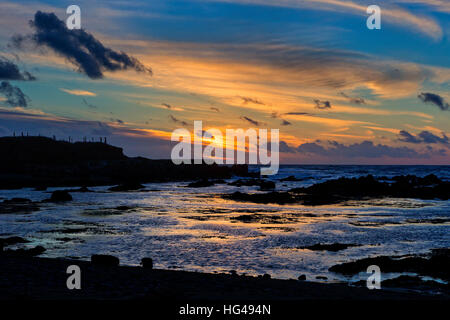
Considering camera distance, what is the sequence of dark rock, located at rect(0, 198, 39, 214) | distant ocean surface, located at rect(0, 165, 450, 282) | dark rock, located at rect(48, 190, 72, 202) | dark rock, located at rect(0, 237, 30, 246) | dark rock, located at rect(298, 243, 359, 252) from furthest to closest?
dark rock, located at rect(48, 190, 72, 202) < dark rock, located at rect(0, 198, 39, 214) < dark rock, located at rect(0, 237, 30, 246) < dark rock, located at rect(298, 243, 359, 252) < distant ocean surface, located at rect(0, 165, 450, 282)

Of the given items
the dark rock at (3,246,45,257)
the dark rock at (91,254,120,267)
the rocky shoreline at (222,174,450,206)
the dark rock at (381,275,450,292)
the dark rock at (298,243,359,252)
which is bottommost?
the dark rock at (381,275,450,292)

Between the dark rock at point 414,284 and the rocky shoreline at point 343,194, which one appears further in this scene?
the rocky shoreline at point 343,194

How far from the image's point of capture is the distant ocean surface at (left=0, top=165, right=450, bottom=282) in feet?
55.9

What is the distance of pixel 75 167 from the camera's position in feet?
341

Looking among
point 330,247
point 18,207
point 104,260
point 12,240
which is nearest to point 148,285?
point 104,260

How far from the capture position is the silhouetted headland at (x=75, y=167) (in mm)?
81512

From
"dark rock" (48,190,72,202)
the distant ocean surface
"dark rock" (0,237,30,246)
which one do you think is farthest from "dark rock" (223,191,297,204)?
"dark rock" (0,237,30,246)

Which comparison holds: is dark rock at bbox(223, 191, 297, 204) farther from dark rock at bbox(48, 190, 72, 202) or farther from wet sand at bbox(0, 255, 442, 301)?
wet sand at bbox(0, 255, 442, 301)

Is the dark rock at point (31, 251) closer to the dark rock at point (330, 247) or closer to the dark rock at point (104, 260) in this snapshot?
the dark rock at point (104, 260)

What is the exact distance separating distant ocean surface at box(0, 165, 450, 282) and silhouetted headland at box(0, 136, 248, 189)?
46.0 meters

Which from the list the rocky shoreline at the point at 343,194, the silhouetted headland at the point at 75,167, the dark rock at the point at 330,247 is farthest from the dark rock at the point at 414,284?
the silhouetted headland at the point at 75,167

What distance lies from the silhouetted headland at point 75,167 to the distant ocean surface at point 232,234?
46.0 metres

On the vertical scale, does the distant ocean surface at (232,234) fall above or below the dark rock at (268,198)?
below
